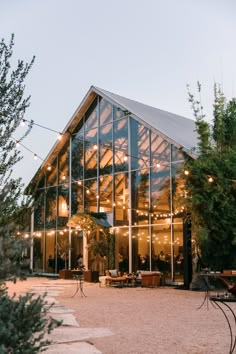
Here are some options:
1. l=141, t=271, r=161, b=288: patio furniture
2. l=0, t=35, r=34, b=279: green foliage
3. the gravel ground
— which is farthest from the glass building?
l=0, t=35, r=34, b=279: green foliage

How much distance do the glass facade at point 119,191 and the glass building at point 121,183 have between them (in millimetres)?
33

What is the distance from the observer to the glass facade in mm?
15852

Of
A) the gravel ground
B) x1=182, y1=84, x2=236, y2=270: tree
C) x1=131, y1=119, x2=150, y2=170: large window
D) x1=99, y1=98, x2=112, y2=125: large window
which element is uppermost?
x1=99, y1=98, x2=112, y2=125: large window

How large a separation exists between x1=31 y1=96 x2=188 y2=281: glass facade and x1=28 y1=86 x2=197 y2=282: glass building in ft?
0.11

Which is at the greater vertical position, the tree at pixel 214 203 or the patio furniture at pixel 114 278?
the tree at pixel 214 203

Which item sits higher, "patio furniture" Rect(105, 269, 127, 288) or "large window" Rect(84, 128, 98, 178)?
"large window" Rect(84, 128, 98, 178)

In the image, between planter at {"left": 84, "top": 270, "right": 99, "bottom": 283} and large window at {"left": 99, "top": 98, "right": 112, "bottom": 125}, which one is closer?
planter at {"left": 84, "top": 270, "right": 99, "bottom": 283}

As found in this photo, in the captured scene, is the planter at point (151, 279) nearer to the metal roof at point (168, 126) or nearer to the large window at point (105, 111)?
the metal roof at point (168, 126)

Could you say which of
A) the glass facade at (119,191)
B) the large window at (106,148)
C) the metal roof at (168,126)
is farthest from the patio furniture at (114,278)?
the metal roof at (168,126)

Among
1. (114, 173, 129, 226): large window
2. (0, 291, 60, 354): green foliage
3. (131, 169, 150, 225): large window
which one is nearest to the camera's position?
(0, 291, 60, 354): green foliage

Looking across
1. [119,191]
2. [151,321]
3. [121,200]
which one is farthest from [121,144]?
[151,321]

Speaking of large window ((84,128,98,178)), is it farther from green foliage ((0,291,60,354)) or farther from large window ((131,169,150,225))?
green foliage ((0,291,60,354))

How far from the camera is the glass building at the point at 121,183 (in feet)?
51.8

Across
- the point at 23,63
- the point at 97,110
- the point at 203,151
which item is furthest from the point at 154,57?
the point at 23,63
